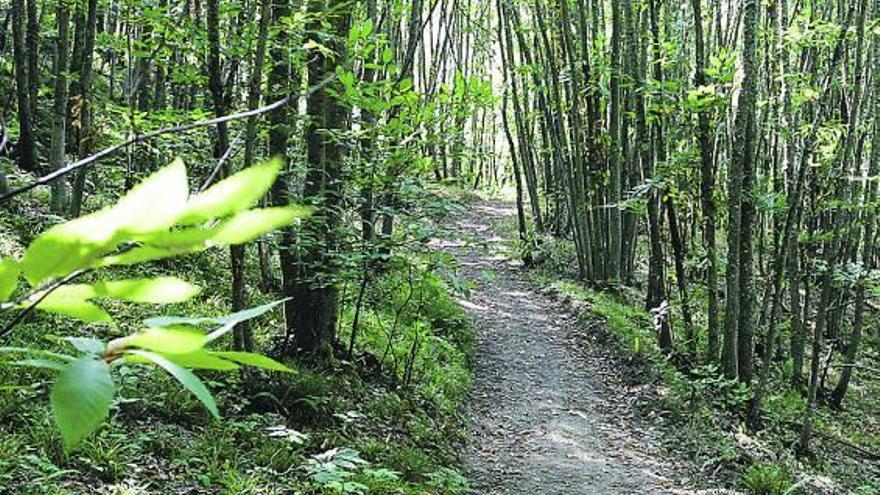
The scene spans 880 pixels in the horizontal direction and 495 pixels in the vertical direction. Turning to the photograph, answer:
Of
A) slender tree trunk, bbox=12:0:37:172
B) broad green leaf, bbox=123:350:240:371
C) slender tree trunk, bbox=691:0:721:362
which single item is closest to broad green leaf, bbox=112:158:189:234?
broad green leaf, bbox=123:350:240:371

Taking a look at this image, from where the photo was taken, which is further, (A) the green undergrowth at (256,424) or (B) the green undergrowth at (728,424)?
(B) the green undergrowth at (728,424)

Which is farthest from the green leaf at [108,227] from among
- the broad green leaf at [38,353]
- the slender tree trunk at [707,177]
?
the slender tree trunk at [707,177]

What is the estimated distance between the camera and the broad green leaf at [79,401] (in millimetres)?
480

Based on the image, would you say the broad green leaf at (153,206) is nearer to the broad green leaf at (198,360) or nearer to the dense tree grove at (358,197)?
the dense tree grove at (358,197)

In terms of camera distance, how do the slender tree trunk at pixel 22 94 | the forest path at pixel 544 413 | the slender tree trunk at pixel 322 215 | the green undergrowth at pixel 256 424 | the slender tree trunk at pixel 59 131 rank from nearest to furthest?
1. the green undergrowth at pixel 256 424
2. the slender tree trunk at pixel 322 215
3. the forest path at pixel 544 413
4. the slender tree trunk at pixel 59 131
5. the slender tree trunk at pixel 22 94

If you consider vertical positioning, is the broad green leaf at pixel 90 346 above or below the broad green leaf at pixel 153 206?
below

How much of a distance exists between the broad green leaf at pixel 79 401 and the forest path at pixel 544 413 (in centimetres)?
597

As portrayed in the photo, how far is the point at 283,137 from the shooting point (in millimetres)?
6266

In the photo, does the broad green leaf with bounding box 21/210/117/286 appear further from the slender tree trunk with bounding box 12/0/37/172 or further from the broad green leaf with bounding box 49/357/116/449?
the slender tree trunk with bounding box 12/0/37/172

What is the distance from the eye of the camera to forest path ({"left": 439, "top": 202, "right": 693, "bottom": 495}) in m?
6.95

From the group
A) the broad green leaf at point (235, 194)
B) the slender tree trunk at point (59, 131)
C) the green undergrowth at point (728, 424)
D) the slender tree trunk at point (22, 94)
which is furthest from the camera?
the slender tree trunk at point (22, 94)

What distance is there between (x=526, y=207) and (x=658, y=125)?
575 inches

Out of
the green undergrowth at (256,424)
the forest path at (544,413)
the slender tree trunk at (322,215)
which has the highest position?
the slender tree trunk at (322,215)

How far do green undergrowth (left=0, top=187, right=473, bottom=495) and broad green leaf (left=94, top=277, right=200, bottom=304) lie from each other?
2.53 m
